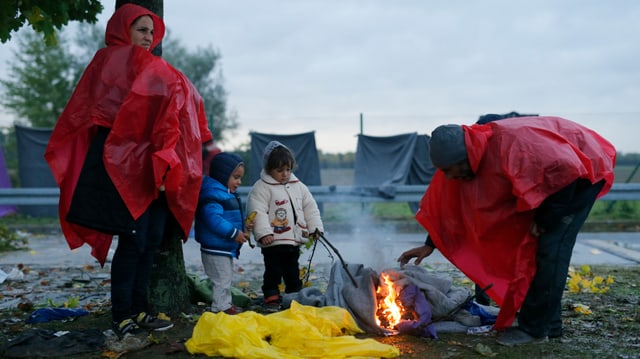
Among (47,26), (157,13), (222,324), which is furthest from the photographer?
(47,26)

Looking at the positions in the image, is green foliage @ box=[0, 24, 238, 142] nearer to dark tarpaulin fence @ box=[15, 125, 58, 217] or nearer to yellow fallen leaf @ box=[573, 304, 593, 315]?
dark tarpaulin fence @ box=[15, 125, 58, 217]

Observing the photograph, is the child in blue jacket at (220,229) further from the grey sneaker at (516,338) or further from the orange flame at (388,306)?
the grey sneaker at (516,338)

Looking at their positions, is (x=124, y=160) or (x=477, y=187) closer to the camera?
(x=124, y=160)

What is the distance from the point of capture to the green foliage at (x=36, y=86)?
2803 cm

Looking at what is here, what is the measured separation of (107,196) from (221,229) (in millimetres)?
967

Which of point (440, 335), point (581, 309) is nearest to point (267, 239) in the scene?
point (440, 335)

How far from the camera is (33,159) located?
49.6ft

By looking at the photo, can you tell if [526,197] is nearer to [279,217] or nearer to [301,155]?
[279,217]

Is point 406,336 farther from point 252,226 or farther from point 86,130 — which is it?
point 86,130

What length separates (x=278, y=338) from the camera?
392 centimetres

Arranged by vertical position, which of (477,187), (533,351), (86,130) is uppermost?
(86,130)

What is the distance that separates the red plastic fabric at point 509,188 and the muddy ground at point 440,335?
397 millimetres

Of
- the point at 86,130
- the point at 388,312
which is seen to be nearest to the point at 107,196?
the point at 86,130

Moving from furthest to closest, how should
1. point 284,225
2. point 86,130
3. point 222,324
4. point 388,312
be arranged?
point 284,225
point 388,312
point 86,130
point 222,324
